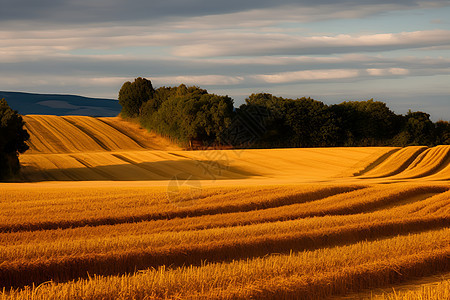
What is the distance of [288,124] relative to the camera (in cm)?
7906

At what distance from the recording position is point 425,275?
12023 mm

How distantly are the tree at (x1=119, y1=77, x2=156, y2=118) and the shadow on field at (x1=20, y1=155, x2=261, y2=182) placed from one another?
47223mm

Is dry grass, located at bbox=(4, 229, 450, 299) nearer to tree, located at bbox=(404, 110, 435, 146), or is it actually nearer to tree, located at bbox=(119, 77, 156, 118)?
tree, located at bbox=(404, 110, 435, 146)

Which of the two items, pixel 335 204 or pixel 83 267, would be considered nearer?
pixel 83 267

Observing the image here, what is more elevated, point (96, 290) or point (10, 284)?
point (96, 290)

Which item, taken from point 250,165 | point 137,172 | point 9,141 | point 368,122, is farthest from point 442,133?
point 9,141

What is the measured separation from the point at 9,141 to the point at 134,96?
56.4m

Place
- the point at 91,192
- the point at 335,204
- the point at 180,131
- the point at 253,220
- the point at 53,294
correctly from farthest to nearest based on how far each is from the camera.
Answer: the point at 180,131 → the point at 91,192 → the point at 335,204 → the point at 253,220 → the point at 53,294

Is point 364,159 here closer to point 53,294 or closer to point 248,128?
point 248,128

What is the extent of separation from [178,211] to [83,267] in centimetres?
834

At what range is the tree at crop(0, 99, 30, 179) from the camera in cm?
4116

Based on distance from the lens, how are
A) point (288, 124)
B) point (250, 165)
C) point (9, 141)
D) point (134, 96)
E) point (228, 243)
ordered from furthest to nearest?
point (134, 96) → point (288, 124) → point (250, 165) → point (9, 141) → point (228, 243)

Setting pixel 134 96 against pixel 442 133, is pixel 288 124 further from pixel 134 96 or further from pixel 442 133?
pixel 134 96

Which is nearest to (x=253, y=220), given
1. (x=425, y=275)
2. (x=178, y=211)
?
(x=178, y=211)
